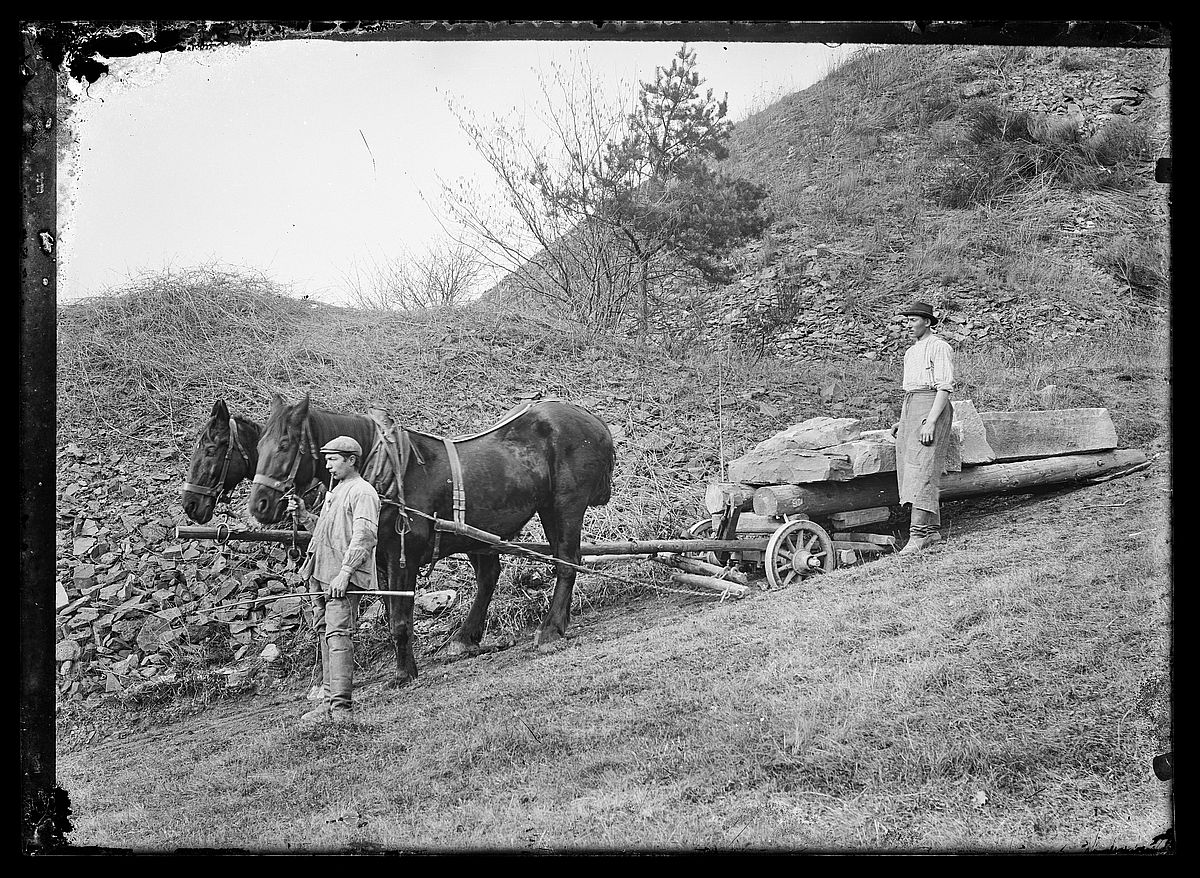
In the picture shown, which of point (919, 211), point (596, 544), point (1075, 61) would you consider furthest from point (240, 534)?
point (1075, 61)

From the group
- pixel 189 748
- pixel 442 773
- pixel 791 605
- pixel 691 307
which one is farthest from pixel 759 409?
pixel 189 748

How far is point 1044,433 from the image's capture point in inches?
269

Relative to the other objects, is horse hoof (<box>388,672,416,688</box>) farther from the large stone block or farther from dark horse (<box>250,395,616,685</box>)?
the large stone block

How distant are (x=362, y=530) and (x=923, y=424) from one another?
4089mm

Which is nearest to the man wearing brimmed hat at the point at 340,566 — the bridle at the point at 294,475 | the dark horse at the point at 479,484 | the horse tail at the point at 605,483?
the bridle at the point at 294,475

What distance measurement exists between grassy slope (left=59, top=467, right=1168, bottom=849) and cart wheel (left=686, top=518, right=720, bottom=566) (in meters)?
1.57

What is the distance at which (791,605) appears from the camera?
18.2 ft

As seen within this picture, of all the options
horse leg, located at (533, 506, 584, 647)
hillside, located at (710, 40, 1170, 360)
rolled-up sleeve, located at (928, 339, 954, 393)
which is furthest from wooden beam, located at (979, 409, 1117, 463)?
horse leg, located at (533, 506, 584, 647)

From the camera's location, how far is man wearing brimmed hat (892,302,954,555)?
5914 mm

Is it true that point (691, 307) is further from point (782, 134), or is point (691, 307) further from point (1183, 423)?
point (1183, 423)

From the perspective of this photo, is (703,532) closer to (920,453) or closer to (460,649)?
(920,453)

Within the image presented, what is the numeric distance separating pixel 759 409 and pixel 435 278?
2965 millimetres

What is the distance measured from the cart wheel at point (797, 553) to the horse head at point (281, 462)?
338 centimetres

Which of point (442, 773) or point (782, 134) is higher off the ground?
point (782, 134)
